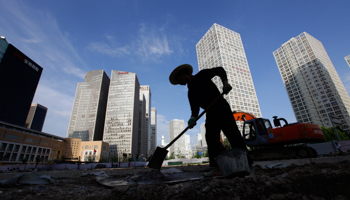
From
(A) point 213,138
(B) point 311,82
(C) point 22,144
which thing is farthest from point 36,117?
(B) point 311,82

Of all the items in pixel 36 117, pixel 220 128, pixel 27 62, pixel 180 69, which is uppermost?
pixel 27 62

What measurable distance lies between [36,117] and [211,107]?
208m

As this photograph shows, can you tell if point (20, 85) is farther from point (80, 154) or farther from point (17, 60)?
point (80, 154)

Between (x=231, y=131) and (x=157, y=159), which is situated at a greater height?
(x=231, y=131)

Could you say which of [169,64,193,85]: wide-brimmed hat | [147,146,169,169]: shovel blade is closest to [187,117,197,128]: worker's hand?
[147,146,169,169]: shovel blade

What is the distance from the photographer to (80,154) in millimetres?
94875

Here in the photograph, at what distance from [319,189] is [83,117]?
137413 millimetres

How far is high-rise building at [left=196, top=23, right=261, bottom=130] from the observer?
257 feet

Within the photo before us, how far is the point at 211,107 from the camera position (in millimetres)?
2623

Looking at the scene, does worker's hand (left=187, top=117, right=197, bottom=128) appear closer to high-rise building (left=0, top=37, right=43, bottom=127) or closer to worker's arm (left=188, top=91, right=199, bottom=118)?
worker's arm (left=188, top=91, right=199, bottom=118)

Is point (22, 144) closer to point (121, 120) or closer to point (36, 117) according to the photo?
point (121, 120)

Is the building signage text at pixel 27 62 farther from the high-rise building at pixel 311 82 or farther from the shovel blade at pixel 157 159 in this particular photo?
the high-rise building at pixel 311 82

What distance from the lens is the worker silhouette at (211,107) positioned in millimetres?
2486

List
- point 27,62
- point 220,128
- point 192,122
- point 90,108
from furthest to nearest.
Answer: point 90,108 → point 27,62 → point 192,122 → point 220,128
